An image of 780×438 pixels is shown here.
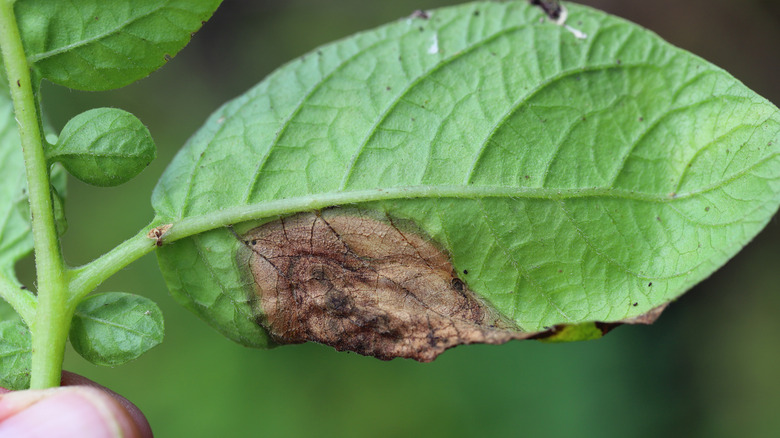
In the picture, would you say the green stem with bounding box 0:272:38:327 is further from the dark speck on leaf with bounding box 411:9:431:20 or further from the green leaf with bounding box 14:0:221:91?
the dark speck on leaf with bounding box 411:9:431:20

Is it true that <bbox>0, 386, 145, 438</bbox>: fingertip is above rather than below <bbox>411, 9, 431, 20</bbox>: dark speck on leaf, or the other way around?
below

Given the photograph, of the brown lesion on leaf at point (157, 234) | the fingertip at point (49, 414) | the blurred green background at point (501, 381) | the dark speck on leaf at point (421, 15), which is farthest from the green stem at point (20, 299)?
the blurred green background at point (501, 381)

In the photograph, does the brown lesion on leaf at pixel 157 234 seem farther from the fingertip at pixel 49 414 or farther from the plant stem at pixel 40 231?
the fingertip at pixel 49 414

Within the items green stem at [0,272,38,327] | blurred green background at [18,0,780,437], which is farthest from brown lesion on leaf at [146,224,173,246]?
blurred green background at [18,0,780,437]

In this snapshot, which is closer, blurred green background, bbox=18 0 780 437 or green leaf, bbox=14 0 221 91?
green leaf, bbox=14 0 221 91

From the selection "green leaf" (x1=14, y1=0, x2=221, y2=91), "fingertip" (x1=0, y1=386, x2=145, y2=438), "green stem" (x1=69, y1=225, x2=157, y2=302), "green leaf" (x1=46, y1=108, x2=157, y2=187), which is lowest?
"fingertip" (x1=0, y1=386, x2=145, y2=438)

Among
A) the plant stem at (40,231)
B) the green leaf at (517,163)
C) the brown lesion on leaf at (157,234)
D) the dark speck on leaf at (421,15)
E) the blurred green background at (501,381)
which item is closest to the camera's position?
the plant stem at (40,231)
